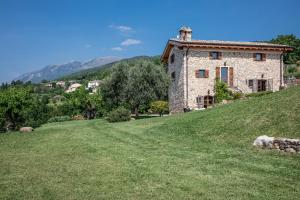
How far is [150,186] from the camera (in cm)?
779

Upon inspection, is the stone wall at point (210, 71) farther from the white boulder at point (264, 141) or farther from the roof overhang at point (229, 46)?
the white boulder at point (264, 141)

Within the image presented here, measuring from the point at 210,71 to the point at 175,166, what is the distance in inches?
1017

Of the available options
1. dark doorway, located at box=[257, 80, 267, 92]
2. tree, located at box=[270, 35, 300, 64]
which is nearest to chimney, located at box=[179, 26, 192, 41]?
dark doorway, located at box=[257, 80, 267, 92]

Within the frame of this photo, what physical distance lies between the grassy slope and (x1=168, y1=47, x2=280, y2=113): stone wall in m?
16.4

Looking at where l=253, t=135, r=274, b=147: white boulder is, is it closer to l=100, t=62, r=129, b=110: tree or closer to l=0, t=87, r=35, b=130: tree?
l=100, t=62, r=129, b=110: tree

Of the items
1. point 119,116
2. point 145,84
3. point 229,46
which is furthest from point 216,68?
point 119,116

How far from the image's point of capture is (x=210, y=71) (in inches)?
1361

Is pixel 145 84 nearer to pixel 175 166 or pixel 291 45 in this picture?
pixel 175 166

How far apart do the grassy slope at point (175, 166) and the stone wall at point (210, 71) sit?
16387mm

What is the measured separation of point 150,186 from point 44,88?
133363 millimetres

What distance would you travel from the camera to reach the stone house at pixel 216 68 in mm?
33969

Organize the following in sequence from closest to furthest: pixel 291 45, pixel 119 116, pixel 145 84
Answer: pixel 119 116, pixel 145 84, pixel 291 45

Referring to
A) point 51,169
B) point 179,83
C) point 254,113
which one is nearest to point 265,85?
point 179,83

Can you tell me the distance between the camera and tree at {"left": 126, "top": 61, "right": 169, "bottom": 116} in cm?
3541
